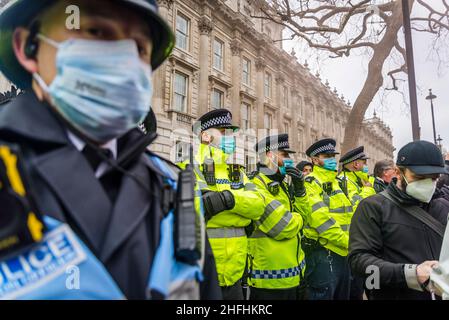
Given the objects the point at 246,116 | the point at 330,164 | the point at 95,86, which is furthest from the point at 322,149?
the point at 246,116

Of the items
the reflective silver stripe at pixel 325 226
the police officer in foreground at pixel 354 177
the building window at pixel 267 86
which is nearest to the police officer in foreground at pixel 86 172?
the reflective silver stripe at pixel 325 226

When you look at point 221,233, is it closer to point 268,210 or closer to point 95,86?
point 268,210

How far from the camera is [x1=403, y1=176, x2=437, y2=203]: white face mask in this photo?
8.14 ft

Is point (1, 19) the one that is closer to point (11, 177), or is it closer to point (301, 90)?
point (11, 177)

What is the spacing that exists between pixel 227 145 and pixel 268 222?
1.03 meters

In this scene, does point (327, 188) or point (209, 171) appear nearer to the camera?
point (209, 171)

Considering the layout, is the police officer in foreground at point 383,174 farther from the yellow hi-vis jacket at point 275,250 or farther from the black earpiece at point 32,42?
the black earpiece at point 32,42

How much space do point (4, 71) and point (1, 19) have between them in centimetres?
21

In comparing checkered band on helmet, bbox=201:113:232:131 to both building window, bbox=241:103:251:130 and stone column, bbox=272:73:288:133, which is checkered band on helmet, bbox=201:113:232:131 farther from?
stone column, bbox=272:73:288:133

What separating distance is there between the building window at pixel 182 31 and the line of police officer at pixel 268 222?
17.0m

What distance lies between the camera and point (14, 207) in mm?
768

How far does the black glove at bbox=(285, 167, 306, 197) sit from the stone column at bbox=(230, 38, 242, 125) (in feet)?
63.4

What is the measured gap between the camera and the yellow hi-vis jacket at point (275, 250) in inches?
138

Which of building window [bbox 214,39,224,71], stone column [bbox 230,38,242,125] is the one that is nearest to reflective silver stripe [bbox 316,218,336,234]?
stone column [bbox 230,38,242,125]
